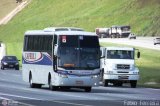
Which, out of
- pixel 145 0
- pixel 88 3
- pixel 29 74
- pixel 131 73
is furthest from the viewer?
pixel 88 3

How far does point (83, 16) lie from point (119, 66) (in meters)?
95.1

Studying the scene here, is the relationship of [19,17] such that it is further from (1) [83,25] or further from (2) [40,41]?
(2) [40,41]

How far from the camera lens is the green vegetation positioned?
4832 centimetres

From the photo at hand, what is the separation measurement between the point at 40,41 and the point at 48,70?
199 cm

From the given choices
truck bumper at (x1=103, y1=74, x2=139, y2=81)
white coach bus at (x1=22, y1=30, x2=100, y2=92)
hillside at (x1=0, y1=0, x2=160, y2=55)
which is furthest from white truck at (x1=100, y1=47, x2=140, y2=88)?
hillside at (x1=0, y1=0, x2=160, y2=55)

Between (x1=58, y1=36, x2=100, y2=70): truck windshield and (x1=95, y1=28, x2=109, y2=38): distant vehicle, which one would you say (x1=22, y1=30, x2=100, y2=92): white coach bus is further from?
(x1=95, y1=28, x2=109, y2=38): distant vehicle

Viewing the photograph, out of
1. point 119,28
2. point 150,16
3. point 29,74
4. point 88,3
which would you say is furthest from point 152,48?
point 88,3

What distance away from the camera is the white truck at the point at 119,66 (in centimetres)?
4306

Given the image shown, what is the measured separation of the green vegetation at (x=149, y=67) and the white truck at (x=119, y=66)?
1.74 m

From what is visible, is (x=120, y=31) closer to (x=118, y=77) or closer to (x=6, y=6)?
(x=6, y=6)

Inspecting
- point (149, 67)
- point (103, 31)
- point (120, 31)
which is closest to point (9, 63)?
point (149, 67)

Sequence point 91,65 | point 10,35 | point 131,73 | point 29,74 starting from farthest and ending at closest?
point 10,35
point 131,73
point 29,74
point 91,65

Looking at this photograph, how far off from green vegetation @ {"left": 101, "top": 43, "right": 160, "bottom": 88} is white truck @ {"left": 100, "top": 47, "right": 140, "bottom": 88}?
1742 mm

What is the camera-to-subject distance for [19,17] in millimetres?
154500
